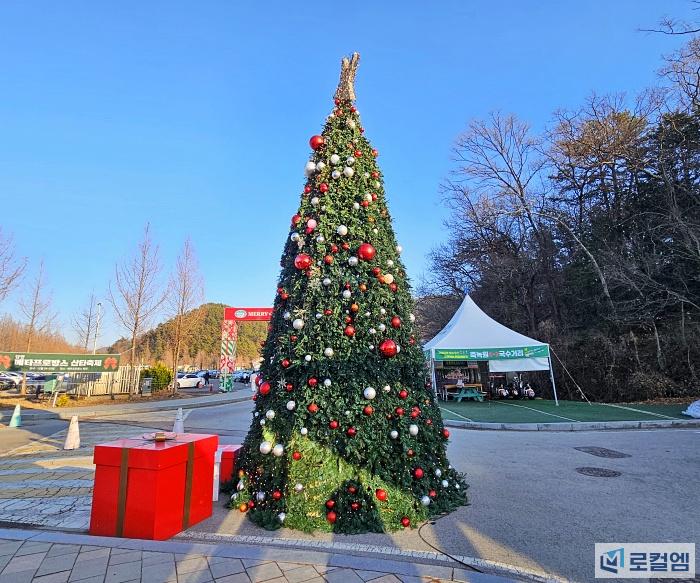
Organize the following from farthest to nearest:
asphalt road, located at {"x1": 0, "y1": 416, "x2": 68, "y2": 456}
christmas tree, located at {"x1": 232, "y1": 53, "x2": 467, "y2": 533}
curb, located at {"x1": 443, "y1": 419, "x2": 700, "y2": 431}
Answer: curb, located at {"x1": 443, "y1": 419, "x2": 700, "y2": 431}, asphalt road, located at {"x1": 0, "y1": 416, "x2": 68, "y2": 456}, christmas tree, located at {"x1": 232, "y1": 53, "x2": 467, "y2": 533}

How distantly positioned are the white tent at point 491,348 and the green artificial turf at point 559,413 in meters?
1.41

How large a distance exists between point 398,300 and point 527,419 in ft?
32.9

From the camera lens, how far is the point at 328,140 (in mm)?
5180

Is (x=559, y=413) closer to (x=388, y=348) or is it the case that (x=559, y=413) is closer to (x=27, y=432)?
(x=388, y=348)

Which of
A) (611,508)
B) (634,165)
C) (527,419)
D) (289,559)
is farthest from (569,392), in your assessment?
(289,559)

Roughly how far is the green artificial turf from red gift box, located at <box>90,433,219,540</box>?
10.3m

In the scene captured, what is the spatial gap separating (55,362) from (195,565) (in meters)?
20.2

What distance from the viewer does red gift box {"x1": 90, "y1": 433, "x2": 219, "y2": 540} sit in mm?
3688

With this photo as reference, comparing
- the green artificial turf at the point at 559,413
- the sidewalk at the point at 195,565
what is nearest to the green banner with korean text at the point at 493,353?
the green artificial turf at the point at 559,413

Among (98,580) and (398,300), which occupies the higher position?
(398,300)

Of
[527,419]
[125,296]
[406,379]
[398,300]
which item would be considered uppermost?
[125,296]

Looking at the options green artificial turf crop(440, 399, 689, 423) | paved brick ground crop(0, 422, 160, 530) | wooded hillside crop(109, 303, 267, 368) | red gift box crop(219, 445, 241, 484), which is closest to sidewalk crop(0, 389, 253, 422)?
paved brick ground crop(0, 422, 160, 530)

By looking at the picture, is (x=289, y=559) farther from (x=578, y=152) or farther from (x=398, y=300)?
(x=578, y=152)

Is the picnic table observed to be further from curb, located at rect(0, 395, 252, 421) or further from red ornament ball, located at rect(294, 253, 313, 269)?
red ornament ball, located at rect(294, 253, 313, 269)
